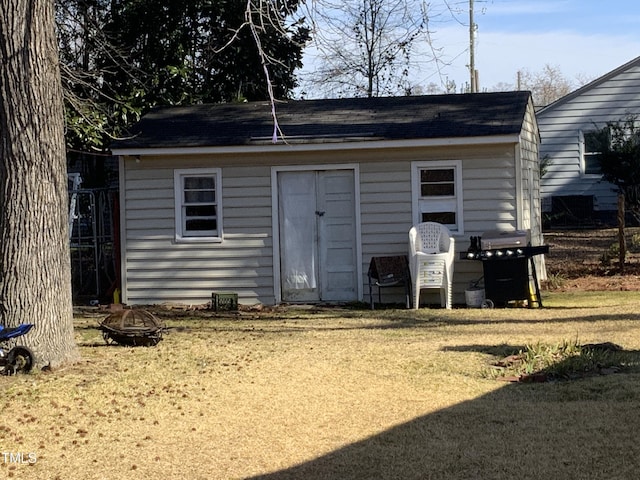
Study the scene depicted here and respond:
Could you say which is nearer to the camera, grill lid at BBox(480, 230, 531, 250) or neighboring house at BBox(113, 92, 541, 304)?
grill lid at BBox(480, 230, 531, 250)

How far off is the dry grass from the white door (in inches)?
144

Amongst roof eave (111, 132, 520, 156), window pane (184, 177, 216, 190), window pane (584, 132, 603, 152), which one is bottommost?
window pane (184, 177, 216, 190)

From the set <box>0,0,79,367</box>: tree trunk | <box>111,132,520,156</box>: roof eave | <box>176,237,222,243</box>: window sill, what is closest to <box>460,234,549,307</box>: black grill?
<box>111,132,520,156</box>: roof eave

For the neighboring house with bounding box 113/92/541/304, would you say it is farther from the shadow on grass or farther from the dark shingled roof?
the shadow on grass

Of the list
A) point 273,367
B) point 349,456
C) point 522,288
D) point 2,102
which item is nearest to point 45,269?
point 2,102

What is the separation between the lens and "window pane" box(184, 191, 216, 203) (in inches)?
572

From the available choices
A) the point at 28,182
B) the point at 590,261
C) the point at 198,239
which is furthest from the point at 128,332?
the point at 590,261

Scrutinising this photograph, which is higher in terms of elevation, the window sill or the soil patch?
the window sill

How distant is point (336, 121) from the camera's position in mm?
14820

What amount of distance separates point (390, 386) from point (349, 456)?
202 centimetres

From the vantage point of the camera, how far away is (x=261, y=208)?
14.3m

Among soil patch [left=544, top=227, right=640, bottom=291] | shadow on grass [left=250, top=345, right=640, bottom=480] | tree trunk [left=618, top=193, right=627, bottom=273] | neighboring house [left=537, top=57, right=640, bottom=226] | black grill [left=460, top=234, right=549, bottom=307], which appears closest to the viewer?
shadow on grass [left=250, top=345, right=640, bottom=480]

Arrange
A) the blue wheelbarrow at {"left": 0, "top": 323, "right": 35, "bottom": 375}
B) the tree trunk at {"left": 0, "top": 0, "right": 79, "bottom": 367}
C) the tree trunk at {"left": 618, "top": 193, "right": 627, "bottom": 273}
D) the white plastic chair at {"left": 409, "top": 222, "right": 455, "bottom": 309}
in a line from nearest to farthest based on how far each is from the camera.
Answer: the blue wheelbarrow at {"left": 0, "top": 323, "right": 35, "bottom": 375} < the tree trunk at {"left": 0, "top": 0, "right": 79, "bottom": 367} < the white plastic chair at {"left": 409, "top": 222, "right": 455, "bottom": 309} < the tree trunk at {"left": 618, "top": 193, "right": 627, "bottom": 273}

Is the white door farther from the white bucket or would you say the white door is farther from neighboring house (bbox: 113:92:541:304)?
the white bucket
